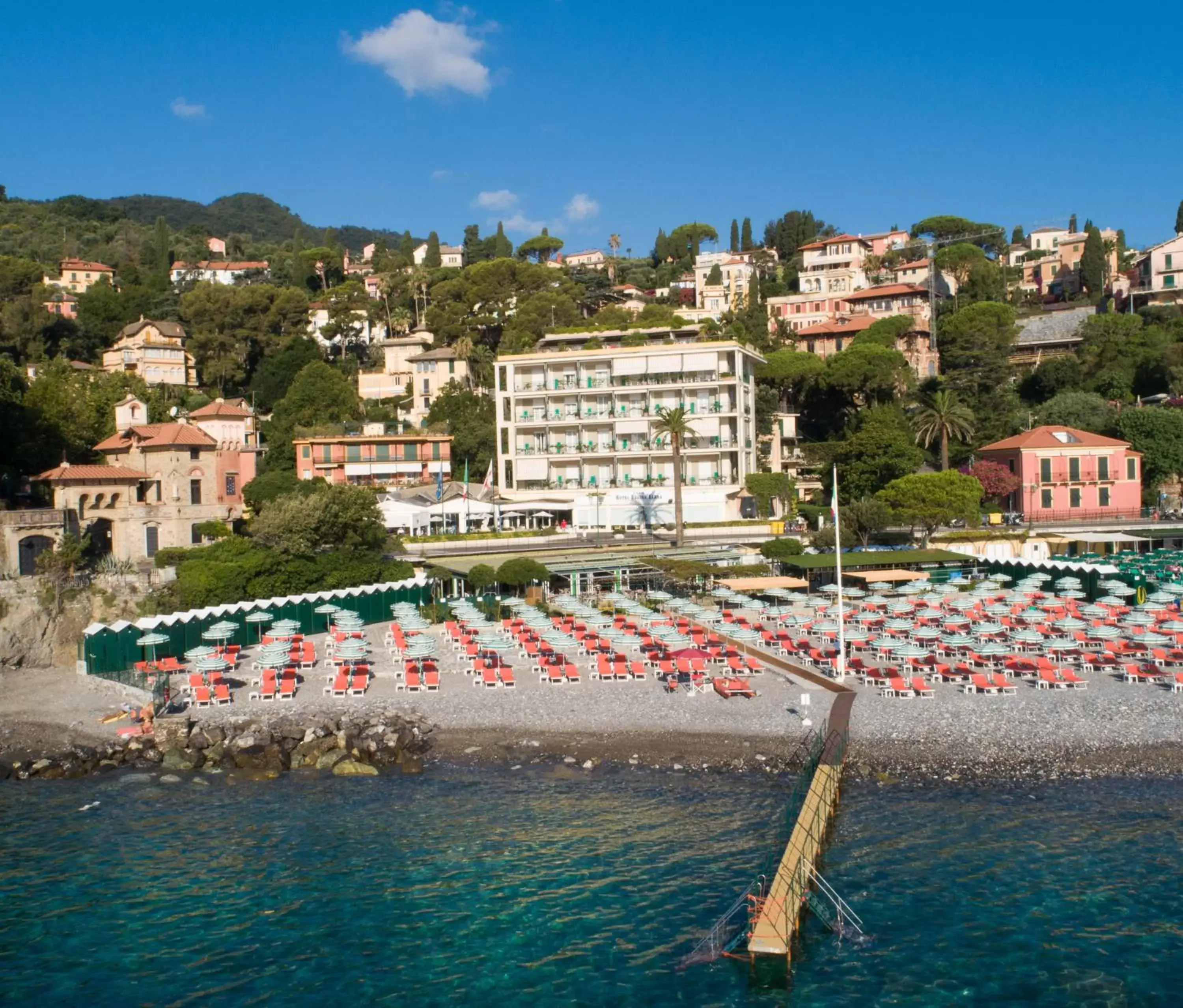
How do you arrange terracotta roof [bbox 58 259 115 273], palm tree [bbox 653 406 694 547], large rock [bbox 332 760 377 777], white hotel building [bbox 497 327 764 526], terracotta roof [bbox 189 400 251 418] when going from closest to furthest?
large rock [bbox 332 760 377 777], palm tree [bbox 653 406 694 547], terracotta roof [bbox 189 400 251 418], white hotel building [bbox 497 327 764 526], terracotta roof [bbox 58 259 115 273]

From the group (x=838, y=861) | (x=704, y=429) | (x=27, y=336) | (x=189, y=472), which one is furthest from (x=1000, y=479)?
(x=27, y=336)

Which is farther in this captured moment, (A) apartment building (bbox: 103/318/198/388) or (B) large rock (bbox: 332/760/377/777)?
(A) apartment building (bbox: 103/318/198/388)

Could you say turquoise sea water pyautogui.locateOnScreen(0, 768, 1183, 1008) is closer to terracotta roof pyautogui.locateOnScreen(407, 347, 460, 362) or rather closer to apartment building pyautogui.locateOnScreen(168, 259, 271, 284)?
terracotta roof pyautogui.locateOnScreen(407, 347, 460, 362)

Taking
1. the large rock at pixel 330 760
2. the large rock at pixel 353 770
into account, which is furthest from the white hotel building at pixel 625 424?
the large rock at pixel 353 770

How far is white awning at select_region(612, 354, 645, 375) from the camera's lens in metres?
66.8

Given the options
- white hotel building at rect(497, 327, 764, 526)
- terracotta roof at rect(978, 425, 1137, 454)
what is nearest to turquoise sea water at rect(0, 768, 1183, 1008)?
white hotel building at rect(497, 327, 764, 526)

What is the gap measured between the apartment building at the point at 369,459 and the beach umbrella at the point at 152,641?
116 ft

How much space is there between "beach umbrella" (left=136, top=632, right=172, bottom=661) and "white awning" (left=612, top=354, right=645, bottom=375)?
A: 39059 mm

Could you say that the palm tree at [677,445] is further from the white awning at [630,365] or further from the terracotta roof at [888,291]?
the terracotta roof at [888,291]

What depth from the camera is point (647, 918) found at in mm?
17312

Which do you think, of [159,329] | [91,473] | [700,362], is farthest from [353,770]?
[159,329]

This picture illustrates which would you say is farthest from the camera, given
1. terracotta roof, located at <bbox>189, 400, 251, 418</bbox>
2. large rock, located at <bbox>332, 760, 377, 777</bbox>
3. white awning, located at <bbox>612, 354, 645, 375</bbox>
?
white awning, located at <bbox>612, 354, 645, 375</bbox>

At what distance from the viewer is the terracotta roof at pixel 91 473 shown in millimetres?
45594

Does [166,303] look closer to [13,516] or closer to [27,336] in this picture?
[27,336]
